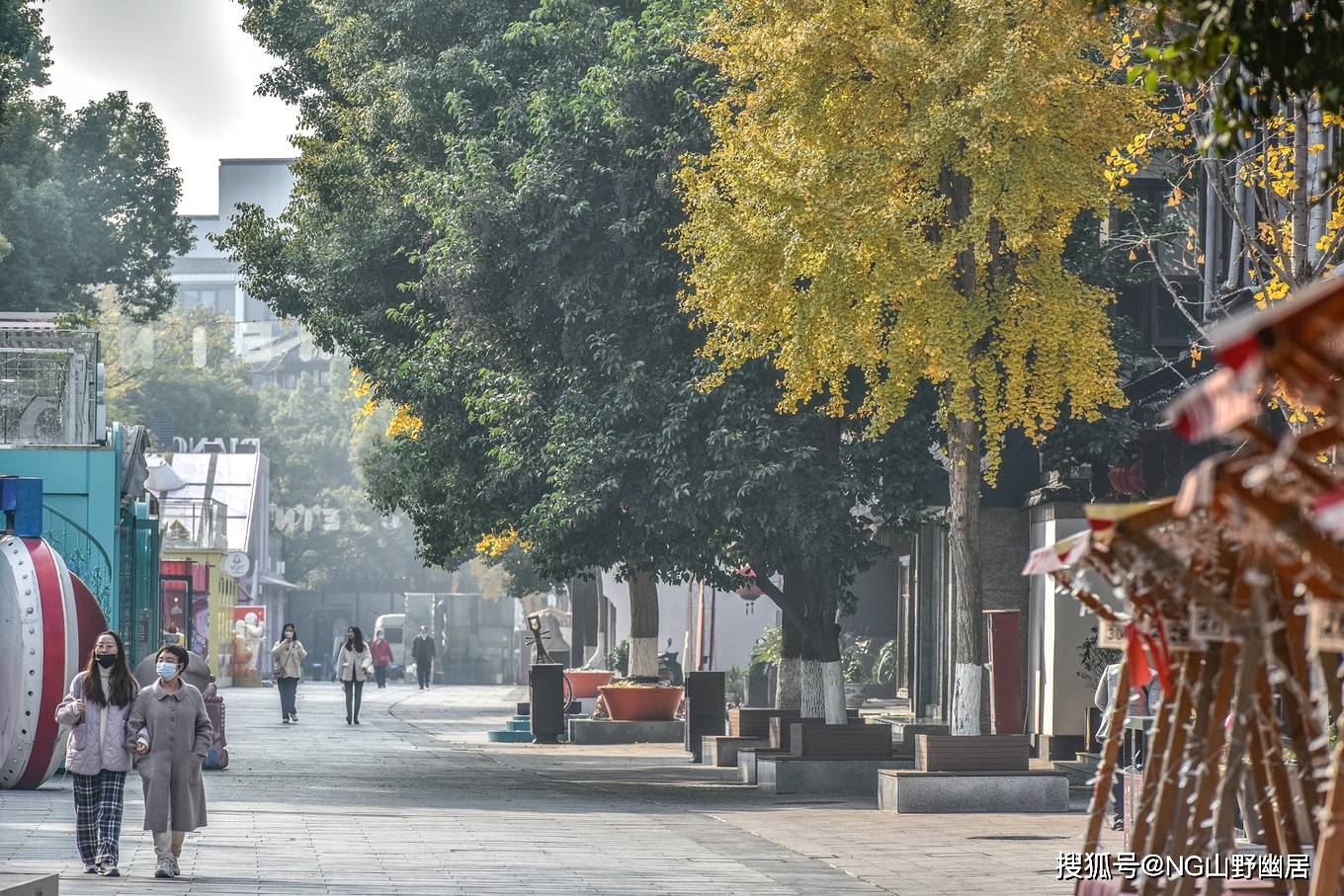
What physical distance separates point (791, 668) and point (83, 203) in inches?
869

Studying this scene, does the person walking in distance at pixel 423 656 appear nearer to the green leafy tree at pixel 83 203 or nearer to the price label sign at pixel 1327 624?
the green leafy tree at pixel 83 203

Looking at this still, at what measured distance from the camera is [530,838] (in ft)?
52.1

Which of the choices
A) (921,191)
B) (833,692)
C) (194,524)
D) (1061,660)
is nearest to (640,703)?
(833,692)

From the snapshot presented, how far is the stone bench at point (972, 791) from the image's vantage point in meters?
18.0

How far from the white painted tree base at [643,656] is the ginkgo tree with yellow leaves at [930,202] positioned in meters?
14.3

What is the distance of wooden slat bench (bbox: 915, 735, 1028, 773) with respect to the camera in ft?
59.8

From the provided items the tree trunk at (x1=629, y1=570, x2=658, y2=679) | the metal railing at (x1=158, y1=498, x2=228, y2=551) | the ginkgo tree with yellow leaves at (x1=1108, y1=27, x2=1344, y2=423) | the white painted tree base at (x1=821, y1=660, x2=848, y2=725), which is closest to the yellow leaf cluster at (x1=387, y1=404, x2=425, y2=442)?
the tree trunk at (x1=629, y1=570, x2=658, y2=679)

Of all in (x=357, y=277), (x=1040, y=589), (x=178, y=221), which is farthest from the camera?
(x=178, y=221)

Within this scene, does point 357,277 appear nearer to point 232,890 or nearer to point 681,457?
point 681,457

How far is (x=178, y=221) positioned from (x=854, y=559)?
26.0 m

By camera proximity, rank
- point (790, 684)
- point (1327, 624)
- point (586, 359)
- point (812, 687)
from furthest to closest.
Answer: point (790, 684) → point (812, 687) → point (586, 359) → point (1327, 624)

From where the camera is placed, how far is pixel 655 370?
2266 cm

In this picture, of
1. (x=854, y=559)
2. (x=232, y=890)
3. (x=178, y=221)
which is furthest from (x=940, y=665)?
(x=178, y=221)

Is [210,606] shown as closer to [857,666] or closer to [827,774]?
[857,666]
